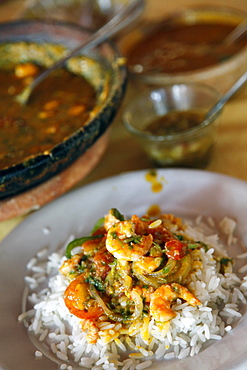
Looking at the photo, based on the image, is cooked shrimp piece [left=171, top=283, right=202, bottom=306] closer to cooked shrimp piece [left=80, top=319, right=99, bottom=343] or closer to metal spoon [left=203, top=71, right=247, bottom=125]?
cooked shrimp piece [left=80, top=319, right=99, bottom=343]

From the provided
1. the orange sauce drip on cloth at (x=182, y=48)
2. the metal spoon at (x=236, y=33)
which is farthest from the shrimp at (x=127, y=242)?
the metal spoon at (x=236, y=33)

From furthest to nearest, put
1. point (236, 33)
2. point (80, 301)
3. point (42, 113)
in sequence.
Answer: point (236, 33), point (42, 113), point (80, 301)

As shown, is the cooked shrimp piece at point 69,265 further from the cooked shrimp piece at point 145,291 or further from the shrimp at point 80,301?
the cooked shrimp piece at point 145,291

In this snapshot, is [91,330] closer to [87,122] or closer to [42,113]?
[87,122]

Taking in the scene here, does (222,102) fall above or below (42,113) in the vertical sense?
below

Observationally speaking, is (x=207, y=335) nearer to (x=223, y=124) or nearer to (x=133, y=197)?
(x=133, y=197)

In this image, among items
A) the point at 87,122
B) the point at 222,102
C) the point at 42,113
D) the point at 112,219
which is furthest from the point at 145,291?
the point at 42,113

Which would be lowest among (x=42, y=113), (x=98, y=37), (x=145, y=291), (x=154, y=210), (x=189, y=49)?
(x=154, y=210)

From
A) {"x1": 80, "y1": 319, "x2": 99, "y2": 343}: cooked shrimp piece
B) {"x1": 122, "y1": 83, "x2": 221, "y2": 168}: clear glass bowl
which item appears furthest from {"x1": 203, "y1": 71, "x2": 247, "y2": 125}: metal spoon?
{"x1": 80, "y1": 319, "x2": 99, "y2": 343}: cooked shrimp piece
